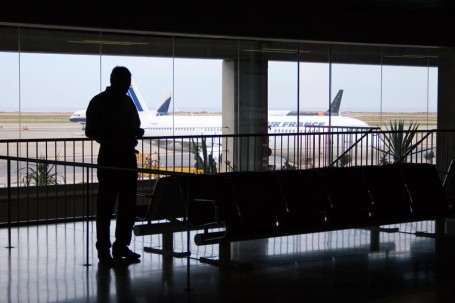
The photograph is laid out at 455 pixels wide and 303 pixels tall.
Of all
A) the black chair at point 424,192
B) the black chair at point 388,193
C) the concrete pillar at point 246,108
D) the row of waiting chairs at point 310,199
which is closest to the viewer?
the row of waiting chairs at point 310,199

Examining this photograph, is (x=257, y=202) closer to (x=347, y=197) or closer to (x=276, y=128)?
(x=347, y=197)

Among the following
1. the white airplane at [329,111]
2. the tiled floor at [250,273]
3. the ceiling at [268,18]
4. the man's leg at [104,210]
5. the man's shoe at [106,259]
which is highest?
the ceiling at [268,18]

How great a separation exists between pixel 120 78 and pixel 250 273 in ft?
6.59

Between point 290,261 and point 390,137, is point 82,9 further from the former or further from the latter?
point 390,137

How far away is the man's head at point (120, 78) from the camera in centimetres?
735

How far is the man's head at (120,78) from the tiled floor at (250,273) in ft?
4.40

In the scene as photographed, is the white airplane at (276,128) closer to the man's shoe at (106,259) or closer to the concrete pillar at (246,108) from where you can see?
the concrete pillar at (246,108)

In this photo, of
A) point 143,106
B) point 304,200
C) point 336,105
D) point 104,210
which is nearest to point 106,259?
point 104,210

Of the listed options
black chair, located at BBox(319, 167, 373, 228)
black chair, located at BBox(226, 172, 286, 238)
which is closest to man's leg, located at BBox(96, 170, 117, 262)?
black chair, located at BBox(226, 172, 286, 238)

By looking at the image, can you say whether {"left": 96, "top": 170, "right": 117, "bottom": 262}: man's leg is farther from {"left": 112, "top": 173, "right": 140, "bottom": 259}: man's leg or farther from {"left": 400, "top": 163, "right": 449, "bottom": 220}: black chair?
{"left": 400, "top": 163, "right": 449, "bottom": 220}: black chair

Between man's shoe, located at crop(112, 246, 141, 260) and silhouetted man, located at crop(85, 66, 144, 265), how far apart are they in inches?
2.9

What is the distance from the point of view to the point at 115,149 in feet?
24.2

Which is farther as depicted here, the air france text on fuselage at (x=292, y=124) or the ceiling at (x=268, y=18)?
the air france text on fuselage at (x=292, y=124)

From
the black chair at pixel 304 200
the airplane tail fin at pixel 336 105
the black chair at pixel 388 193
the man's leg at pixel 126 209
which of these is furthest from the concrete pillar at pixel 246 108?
the man's leg at pixel 126 209
